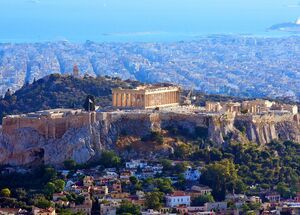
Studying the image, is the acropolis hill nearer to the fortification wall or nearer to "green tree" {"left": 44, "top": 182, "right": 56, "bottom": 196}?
the fortification wall

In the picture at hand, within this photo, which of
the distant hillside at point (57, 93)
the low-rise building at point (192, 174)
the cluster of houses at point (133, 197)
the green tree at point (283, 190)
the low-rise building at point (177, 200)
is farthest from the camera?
the distant hillside at point (57, 93)

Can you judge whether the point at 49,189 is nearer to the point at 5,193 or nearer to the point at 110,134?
the point at 5,193

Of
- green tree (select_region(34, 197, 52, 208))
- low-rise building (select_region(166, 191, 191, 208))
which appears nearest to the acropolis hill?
green tree (select_region(34, 197, 52, 208))

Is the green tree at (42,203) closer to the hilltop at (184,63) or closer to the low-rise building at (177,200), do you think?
the low-rise building at (177,200)

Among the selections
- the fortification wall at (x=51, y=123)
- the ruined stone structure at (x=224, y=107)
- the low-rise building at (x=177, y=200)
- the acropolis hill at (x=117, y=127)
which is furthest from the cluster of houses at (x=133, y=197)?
the ruined stone structure at (x=224, y=107)

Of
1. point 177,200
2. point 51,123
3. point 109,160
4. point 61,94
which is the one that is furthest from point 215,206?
point 61,94

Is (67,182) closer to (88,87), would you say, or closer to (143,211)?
(143,211)
